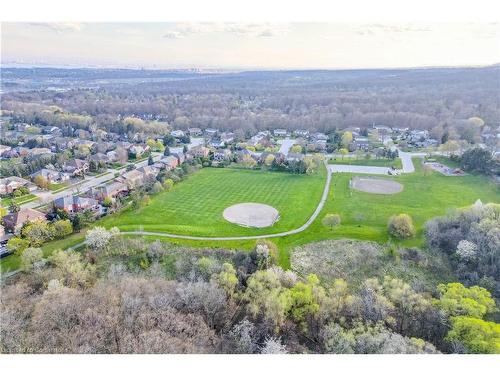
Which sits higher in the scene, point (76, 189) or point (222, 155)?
point (222, 155)

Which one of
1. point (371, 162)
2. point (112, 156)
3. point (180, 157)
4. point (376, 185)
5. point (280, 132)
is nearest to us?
point (376, 185)

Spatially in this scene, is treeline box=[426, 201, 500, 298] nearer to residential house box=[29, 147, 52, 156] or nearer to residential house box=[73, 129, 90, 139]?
residential house box=[29, 147, 52, 156]

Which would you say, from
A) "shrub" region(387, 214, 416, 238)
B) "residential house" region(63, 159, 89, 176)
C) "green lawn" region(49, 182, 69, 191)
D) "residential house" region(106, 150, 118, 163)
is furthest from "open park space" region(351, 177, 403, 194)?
"residential house" region(63, 159, 89, 176)

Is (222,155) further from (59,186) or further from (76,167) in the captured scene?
(59,186)

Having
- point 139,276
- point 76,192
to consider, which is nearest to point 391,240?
point 139,276

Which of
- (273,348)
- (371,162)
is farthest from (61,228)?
(371,162)

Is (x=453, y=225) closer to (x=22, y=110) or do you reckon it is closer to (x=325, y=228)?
(x=325, y=228)

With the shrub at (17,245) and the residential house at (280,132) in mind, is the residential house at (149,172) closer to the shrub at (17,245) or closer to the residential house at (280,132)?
the shrub at (17,245)

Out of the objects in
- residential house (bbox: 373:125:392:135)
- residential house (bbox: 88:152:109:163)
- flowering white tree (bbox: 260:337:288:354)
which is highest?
residential house (bbox: 373:125:392:135)
